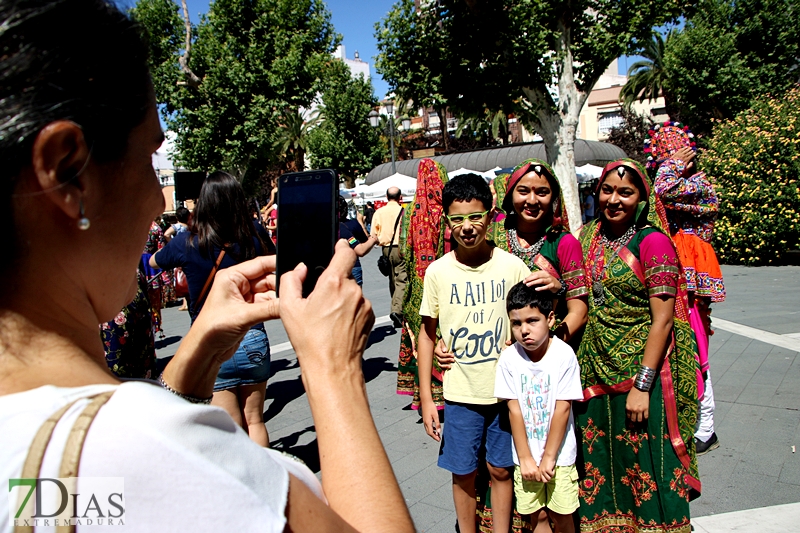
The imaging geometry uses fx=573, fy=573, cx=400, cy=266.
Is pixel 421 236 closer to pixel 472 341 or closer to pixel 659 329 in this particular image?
pixel 472 341

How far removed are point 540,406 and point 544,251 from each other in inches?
35.4

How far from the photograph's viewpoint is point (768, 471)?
378 centimetres

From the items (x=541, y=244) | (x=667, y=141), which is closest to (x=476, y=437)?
(x=541, y=244)

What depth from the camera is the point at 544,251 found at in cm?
329

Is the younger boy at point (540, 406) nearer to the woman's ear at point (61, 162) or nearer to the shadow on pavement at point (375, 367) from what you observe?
the woman's ear at point (61, 162)

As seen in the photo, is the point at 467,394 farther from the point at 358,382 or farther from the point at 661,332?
the point at 358,382

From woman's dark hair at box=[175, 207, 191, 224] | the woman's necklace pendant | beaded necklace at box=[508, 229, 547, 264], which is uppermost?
woman's dark hair at box=[175, 207, 191, 224]

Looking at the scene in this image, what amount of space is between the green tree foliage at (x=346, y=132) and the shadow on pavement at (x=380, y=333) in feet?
84.3

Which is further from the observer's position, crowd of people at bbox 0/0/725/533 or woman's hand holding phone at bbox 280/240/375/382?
woman's hand holding phone at bbox 280/240/375/382

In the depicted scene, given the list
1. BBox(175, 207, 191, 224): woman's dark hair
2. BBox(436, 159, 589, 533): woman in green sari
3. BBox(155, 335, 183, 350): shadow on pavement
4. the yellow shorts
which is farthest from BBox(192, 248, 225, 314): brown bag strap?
BBox(155, 335, 183, 350): shadow on pavement

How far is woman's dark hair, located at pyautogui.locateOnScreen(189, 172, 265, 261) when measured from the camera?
3.64 m

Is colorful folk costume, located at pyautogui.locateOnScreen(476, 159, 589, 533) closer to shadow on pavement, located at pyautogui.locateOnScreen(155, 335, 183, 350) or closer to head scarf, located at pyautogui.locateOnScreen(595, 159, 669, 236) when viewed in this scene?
head scarf, located at pyautogui.locateOnScreen(595, 159, 669, 236)

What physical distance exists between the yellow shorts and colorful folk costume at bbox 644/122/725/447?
80.5 inches

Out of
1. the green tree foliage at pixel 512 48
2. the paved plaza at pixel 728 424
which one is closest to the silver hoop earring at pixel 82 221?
the paved plaza at pixel 728 424
